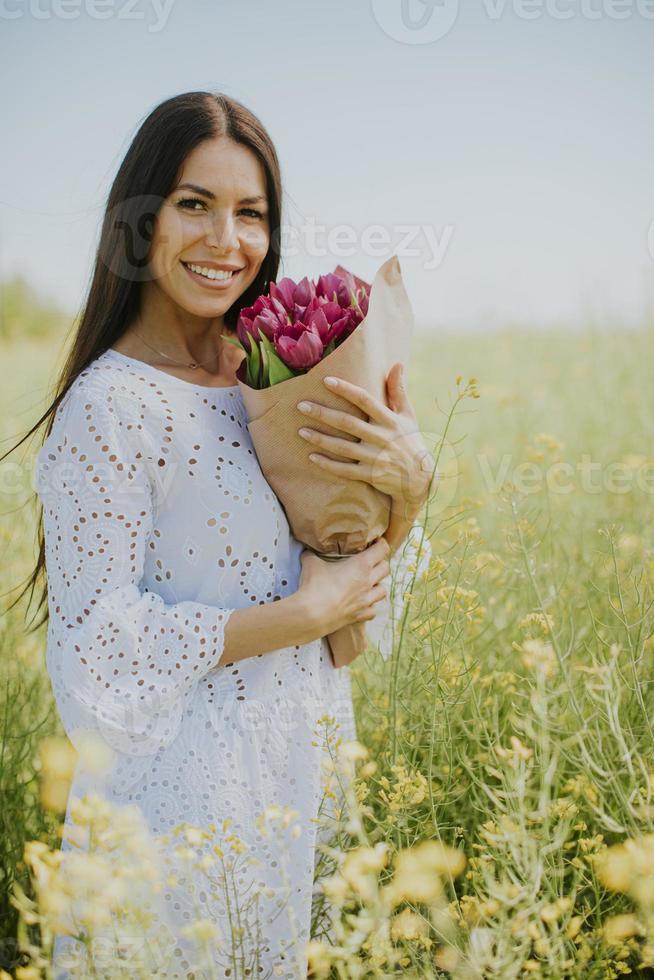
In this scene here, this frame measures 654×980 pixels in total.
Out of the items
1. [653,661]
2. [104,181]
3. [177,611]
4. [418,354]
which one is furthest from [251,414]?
[418,354]

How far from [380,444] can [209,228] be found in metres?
0.50

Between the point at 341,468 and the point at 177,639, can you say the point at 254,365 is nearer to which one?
the point at 341,468

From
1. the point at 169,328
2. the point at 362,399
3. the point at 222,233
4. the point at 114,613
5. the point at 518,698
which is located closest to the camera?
the point at 114,613

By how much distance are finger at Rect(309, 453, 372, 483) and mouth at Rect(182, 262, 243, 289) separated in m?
0.40

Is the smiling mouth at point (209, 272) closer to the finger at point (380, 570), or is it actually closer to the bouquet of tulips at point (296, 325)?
the bouquet of tulips at point (296, 325)

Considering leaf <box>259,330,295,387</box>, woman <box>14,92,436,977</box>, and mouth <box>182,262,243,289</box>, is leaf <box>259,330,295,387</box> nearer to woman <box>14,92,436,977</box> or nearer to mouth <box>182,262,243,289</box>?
woman <box>14,92,436,977</box>

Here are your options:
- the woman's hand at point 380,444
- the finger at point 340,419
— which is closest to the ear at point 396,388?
the woman's hand at point 380,444

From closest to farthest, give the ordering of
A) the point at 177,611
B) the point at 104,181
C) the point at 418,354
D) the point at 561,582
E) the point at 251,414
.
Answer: the point at 177,611, the point at 251,414, the point at 104,181, the point at 561,582, the point at 418,354

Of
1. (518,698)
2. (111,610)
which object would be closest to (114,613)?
(111,610)

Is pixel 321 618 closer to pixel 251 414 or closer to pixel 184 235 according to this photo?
pixel 251 414

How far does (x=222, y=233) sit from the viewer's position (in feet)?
4.96

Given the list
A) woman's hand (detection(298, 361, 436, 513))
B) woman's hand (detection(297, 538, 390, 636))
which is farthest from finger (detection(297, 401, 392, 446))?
woman's hand (detection(297, 538, 390, 636))

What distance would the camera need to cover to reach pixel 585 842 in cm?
133

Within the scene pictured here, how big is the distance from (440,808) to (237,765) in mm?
500
